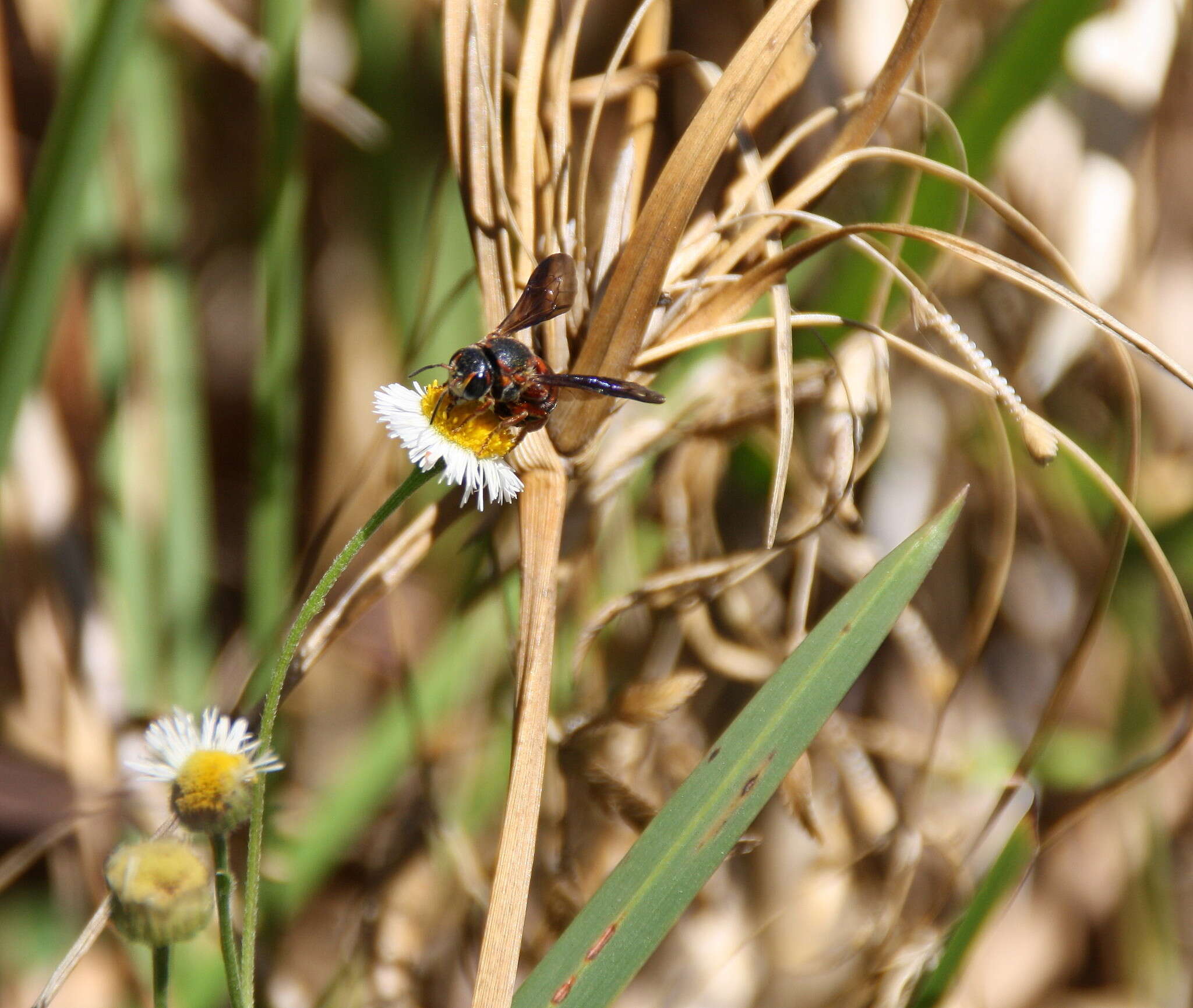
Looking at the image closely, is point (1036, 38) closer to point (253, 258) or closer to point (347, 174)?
point (347, 174)

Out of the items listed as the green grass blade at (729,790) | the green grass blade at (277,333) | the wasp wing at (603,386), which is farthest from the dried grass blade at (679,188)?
the green grass blade at (277,333)

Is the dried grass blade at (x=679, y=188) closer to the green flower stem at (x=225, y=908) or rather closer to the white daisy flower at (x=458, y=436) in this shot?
the white daisy flower at (x=458, y=436)

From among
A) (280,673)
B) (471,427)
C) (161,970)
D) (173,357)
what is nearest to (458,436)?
(471,427)

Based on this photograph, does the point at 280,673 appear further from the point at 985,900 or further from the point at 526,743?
the point at 985,900

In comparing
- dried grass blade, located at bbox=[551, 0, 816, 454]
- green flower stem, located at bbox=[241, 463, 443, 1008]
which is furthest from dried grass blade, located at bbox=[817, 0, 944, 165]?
green flower stem, located at bbox=[241, 463, 443, 1008]

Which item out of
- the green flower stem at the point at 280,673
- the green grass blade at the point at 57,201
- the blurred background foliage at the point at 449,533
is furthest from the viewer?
the blurred background foliage at the point at 449,533

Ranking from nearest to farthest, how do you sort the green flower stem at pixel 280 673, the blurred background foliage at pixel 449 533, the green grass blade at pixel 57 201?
the green flower stem at pixel 280 673 < the green grass blade at pixel 57 201 < the blurred background foliage at pixel 449 533

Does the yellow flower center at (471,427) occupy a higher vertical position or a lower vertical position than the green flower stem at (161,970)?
higher
